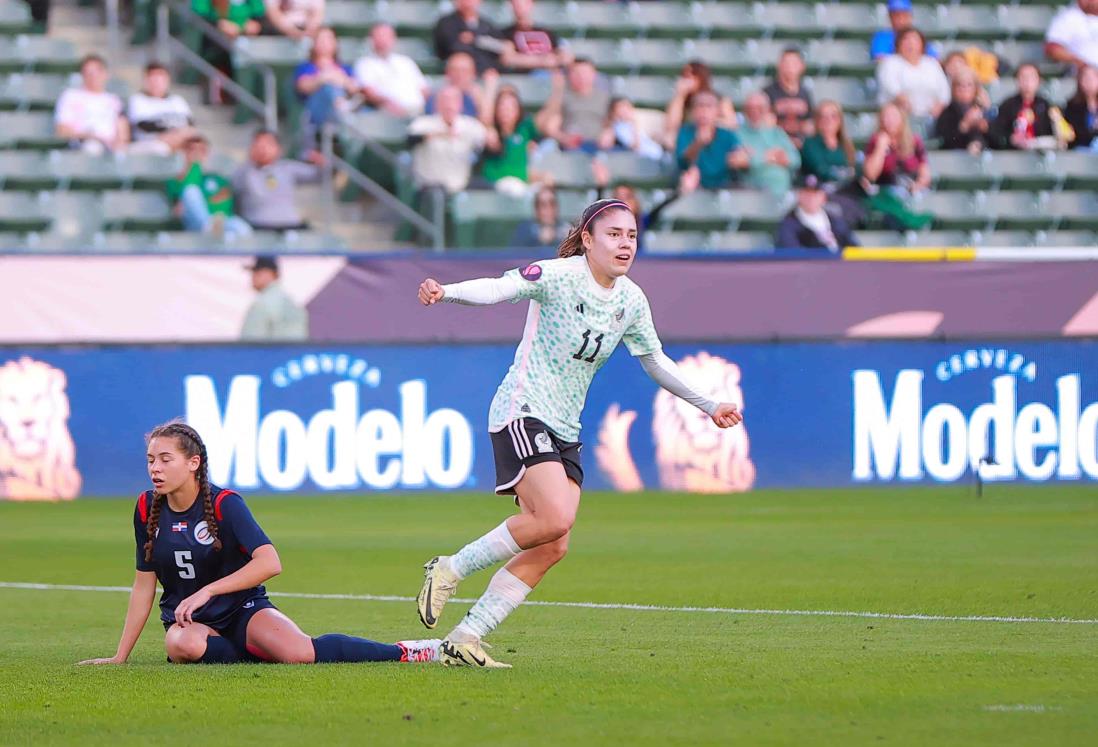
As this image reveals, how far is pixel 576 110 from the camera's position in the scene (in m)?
22.5

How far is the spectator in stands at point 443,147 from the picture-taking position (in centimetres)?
2067

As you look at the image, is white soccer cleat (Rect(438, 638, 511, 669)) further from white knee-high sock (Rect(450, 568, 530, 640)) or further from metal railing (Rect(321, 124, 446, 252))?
metal railing (Rect(321, 124, 446, 252))

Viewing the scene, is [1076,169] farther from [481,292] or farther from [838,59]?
[481,292]

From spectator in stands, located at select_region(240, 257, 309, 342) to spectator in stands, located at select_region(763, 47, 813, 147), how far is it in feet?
23.3

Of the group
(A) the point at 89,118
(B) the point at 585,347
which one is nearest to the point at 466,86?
(A) the point at 89,118

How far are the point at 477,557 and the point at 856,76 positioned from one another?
18451 mm

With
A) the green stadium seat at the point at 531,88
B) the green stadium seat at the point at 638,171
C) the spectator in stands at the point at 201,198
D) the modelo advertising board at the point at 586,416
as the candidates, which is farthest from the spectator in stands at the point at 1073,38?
the spectator in stands at the point at 201,198

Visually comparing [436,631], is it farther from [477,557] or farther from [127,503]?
[127,503]

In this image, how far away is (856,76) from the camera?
991 inches

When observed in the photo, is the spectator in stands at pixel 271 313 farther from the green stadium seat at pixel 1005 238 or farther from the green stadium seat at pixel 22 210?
the green stadium seat at pixel 1005 238

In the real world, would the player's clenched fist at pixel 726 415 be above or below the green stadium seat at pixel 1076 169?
above

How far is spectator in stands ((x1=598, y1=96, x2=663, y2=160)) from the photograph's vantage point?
877 inches

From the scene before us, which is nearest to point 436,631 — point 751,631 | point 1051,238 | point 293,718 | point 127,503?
point 751,631

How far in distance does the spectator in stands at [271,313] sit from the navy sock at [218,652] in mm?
10028
